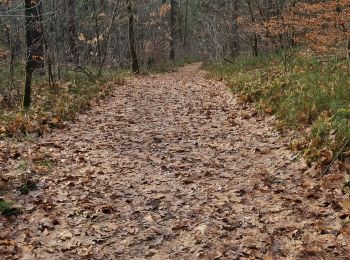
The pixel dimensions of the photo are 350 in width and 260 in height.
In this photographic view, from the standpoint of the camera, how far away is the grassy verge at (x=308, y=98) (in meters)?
7.20

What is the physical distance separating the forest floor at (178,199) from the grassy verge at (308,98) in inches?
17.0

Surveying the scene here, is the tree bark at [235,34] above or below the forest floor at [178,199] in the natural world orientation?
above

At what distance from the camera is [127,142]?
29.6 feet

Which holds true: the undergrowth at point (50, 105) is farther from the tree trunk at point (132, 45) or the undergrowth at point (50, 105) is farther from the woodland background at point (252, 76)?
the tree trunk at point (132, 45)

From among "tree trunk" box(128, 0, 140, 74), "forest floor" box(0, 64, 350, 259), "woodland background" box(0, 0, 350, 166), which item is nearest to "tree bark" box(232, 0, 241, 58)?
"woodland background" box(0, 0, 350, 166)

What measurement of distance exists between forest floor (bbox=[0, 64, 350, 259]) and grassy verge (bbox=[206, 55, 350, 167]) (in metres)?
0.43

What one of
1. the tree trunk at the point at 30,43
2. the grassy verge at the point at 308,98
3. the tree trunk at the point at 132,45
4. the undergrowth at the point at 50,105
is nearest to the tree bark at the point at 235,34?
the tree trunk at the point at 132,45

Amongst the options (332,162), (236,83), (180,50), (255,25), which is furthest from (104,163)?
(180,50)

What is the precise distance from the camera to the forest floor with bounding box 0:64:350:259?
4770 mm

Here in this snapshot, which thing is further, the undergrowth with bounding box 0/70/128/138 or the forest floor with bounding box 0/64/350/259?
the undergrowth with bounding box 0/70/128/138

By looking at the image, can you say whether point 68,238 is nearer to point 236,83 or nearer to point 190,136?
point 190,136

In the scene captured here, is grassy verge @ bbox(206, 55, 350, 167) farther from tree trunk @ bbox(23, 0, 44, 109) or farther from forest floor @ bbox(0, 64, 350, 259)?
tree trunk @ bbox(23, 0, 44, 109)

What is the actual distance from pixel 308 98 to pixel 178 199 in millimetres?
4897

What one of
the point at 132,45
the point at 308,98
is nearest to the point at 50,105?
the point at 308,98
